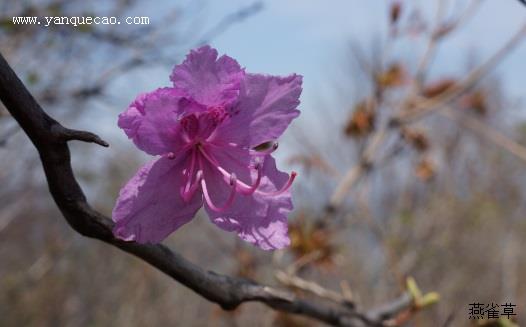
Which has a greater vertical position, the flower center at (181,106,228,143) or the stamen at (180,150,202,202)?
the flower center at (181,106,228,143)

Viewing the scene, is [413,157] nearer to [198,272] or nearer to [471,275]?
[198,272]

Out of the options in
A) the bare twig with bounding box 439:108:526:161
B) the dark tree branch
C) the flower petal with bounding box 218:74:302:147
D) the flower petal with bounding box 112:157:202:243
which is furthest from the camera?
the bare twig with bounding box 439:108:526:161

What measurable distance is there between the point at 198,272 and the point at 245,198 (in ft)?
0.45

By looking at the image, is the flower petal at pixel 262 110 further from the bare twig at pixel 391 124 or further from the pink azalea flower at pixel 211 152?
the bare twig at pixel 391 124

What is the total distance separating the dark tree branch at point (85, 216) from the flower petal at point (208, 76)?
18cm

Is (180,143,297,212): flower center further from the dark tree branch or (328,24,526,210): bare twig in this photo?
(328,24,526,210): bare twig

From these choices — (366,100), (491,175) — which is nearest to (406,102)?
(366,100)

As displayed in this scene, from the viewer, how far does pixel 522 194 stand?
8.43 metres

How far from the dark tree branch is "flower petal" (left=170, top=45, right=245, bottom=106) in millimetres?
178

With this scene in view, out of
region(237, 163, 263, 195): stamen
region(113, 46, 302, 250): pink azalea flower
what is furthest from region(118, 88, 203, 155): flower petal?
region(237, 163, 263, 195): stamen

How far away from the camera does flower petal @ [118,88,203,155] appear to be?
854 mm

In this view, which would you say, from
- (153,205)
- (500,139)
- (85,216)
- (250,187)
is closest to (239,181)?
(250,187)

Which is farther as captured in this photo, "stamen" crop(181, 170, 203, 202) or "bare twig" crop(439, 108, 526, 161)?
"bare twig" crop(439, 108, 526, 161)

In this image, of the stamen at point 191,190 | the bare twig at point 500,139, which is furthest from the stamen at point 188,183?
the bare twig at point 500,139
